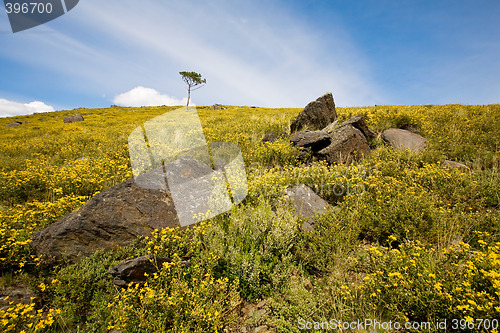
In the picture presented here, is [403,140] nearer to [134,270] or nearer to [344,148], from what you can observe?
[344,148]

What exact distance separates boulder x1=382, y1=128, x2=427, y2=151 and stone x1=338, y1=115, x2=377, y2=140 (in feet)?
1.74

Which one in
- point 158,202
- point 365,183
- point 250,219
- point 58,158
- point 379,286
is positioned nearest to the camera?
point 379,286

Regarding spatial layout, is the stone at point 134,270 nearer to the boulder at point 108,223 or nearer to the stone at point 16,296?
the boulder at point 108,223

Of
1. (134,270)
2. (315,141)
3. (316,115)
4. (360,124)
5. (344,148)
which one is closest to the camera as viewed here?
(134,270)

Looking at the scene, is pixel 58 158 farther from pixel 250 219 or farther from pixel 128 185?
pixel 250 219

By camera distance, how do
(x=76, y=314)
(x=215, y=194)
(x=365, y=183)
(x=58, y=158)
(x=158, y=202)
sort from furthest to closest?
(x=58, y=158) < (x=365, y=183) < (x=215, y=194) < (x=158, y=202) < (x=76, y=314)

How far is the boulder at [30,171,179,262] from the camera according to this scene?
3768mm

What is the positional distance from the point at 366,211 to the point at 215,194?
11.1ft

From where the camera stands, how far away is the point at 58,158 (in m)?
9.73

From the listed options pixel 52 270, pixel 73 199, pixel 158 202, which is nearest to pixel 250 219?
pixel 158 202

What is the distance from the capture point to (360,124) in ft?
29.8

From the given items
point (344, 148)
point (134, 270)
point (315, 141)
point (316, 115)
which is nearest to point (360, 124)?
point (344, 148)

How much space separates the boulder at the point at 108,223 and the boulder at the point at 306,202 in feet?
9.13

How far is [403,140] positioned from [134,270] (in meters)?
10.3
